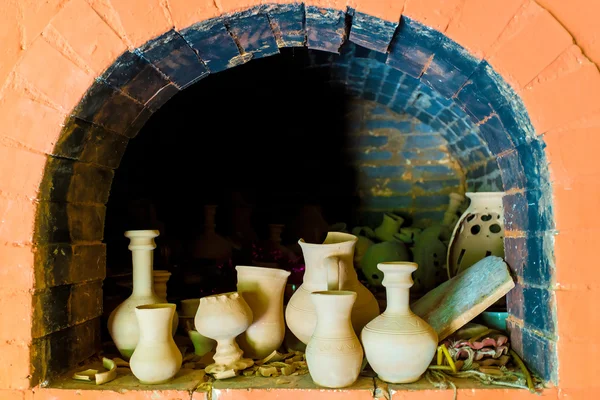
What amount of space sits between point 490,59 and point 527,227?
617 mm

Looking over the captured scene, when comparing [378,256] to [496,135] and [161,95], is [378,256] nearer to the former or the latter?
[496,135]

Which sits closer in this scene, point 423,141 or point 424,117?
point 424,117

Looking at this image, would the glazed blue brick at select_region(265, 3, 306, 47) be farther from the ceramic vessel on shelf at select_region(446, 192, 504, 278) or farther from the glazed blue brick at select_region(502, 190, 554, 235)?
the ceramic vessel on shelf at select_region(446, 192, 504, 278)

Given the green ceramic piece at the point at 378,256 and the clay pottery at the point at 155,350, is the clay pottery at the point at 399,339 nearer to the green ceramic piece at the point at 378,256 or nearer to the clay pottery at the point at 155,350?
the clay pottery at the point at 155,350

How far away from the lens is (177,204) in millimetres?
3484

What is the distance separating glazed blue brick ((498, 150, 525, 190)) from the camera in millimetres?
1795

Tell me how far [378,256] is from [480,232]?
76cm

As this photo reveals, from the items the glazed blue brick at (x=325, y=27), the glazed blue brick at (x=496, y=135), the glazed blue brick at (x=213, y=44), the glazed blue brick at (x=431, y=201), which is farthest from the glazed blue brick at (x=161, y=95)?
the glazed blue brick at (x=431, y=201)

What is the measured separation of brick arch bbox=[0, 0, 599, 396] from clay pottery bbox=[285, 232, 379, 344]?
66 cm

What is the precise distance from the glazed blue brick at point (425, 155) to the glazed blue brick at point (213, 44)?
2.09 metres

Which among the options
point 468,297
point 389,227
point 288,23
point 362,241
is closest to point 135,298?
point 288,23

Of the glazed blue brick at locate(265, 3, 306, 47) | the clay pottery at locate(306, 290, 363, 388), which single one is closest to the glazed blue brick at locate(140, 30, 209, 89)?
the glazed blue brick at locate(265, 3, 306, 47)

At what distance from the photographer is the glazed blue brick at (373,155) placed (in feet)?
12.2

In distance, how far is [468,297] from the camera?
199 centimetres
